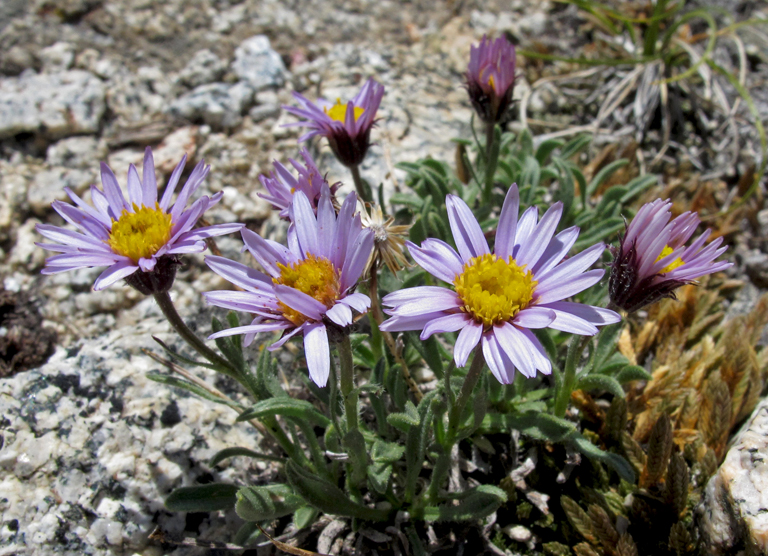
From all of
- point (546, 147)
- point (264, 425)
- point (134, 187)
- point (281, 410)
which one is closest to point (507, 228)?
point (281, 410)

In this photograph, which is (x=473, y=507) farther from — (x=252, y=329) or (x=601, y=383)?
(x=252, y=329)

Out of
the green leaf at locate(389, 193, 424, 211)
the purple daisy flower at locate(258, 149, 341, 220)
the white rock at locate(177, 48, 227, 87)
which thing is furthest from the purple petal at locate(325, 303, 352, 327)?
the white rock at locate(177, 48, 227, 87)

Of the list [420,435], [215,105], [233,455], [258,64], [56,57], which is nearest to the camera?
[420,435]

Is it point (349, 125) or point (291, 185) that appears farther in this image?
point (349, 125)

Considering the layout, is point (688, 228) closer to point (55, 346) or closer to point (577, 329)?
point (577, 329)

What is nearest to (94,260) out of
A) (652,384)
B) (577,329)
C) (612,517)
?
(577,329)
